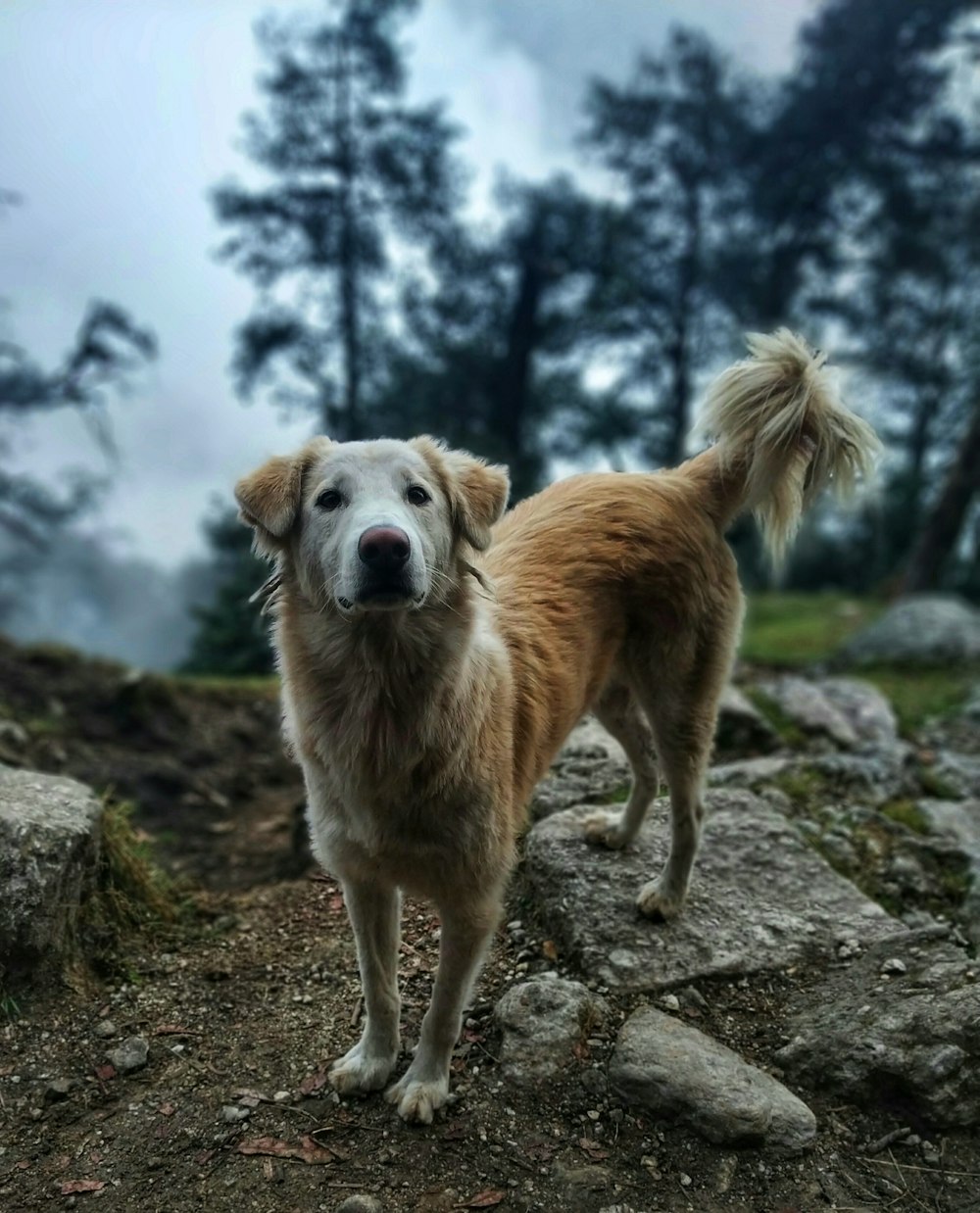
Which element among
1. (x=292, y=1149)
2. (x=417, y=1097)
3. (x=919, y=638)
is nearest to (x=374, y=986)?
(x=417, y=1097)

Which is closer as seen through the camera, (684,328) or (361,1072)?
(361,1072)

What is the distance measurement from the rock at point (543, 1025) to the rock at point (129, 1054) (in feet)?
4.35

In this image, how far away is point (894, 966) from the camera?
3.46 metres

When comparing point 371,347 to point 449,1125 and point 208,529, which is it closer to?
point 208,529

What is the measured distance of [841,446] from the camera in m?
3.84

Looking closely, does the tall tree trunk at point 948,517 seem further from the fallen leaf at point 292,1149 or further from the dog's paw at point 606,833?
the fallen leaf at point 292,1149

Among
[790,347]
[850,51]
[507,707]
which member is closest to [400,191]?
[850,51]

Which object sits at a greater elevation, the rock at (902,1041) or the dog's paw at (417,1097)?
the rock at (902,1041)

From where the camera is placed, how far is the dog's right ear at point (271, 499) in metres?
2.94

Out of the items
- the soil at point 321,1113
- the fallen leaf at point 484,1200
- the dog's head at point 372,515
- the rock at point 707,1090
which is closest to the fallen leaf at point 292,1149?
the soil at point 321,1113

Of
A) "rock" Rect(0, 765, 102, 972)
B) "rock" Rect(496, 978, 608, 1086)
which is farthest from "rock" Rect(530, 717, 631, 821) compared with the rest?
"rock" Rect(0, 765, 102, 972)

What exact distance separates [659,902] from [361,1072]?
4.71 feet

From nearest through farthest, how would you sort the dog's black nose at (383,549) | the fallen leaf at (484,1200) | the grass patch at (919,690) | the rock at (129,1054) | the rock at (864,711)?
the dog's black nose at (383,549) → the fallen leaf at (484,1200) → the rock at (129,1054) → the rock at (864,711) → the grass patch at (919,690)

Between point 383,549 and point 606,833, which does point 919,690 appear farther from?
point 383,549
